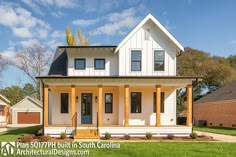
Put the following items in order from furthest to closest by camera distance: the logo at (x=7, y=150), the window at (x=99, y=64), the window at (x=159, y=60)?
the window at (x=99, y=64)
the window at (x=159, y=60)
the logo at (x=7, y=150)

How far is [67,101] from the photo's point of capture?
21938mm

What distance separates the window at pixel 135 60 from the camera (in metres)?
20.9

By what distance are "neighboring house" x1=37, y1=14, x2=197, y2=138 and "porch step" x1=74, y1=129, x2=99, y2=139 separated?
505 mm

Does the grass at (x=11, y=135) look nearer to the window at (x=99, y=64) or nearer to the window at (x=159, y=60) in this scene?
the window at (x=99, y=64)

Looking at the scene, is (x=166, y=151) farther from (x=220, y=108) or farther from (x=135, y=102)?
(x=220, y=108)

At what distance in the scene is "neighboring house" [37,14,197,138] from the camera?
1944 cm

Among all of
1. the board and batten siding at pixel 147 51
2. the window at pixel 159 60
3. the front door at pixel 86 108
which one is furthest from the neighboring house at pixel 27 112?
the window at pixel 159 60

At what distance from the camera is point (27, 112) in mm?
45469

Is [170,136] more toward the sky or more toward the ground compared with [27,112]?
more toward the sky

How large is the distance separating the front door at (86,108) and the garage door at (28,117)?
82.3 feet

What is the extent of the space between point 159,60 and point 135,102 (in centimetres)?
341

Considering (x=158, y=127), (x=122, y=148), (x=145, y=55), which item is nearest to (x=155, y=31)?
(x=145, y=55)

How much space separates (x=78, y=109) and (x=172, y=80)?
6.96m

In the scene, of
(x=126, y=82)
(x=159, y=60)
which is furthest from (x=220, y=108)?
(x=126, y=82)
